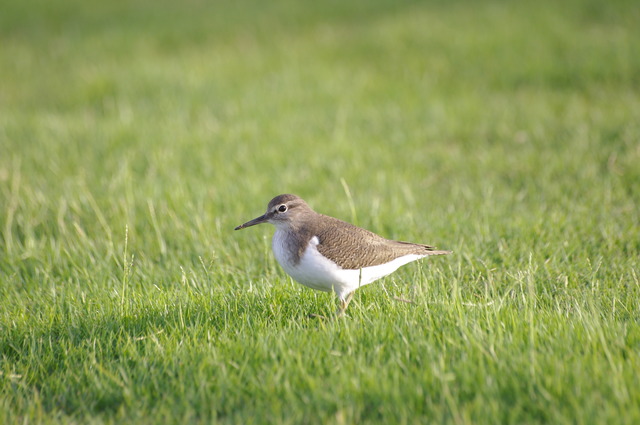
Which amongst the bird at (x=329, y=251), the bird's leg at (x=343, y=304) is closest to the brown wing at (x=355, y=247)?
the bird at (x=329, y=251)

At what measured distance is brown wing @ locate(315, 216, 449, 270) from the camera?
4.81 metres

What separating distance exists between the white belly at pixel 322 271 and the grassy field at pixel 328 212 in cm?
17

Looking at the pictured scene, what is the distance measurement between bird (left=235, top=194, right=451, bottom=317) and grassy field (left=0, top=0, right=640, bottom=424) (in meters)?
0.23

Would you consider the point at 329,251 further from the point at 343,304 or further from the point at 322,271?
the point at 343,304

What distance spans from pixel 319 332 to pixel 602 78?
34.6 feet

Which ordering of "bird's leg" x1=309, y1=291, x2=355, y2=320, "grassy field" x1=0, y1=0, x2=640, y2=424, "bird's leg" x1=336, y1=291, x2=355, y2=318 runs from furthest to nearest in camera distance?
"bird's leg" x1=336, y1=291, x2=355, y2=318, "bird's leg" x1=309, y1=291, x2=355, y2=320, "grassy field" x1=0, y1=0, x2=640, y2=424

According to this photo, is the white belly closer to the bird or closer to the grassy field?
the bird

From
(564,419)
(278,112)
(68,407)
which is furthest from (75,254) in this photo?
(278,112)

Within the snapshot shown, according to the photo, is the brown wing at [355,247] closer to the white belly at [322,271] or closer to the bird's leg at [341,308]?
the white belly at [322,271]

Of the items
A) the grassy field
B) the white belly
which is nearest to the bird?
the white belly

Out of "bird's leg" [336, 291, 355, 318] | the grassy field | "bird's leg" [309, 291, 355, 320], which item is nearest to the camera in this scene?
the grassy field

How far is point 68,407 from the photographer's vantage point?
391cm

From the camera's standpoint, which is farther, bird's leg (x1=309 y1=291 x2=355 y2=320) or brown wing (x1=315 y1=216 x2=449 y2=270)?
brown wing (x1=315 y1=216 x2=449 y2=270)

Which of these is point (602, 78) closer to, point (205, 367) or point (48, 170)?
point (48, 170)
